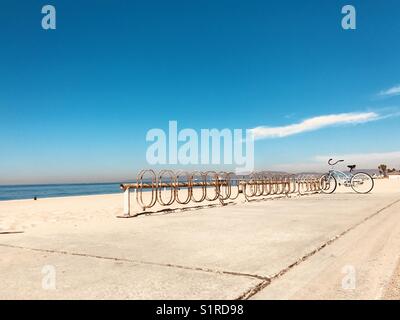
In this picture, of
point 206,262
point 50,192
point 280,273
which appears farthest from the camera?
point 50,192

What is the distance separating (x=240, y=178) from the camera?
16.2 m

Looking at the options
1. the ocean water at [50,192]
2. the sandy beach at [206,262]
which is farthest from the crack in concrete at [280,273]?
the ocean water at [50,192]

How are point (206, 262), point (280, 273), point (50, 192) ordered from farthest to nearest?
point (50, 192) < point (206, 262) < point (280, 273)

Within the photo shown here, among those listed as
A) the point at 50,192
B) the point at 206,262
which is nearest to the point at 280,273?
the point at 206,262

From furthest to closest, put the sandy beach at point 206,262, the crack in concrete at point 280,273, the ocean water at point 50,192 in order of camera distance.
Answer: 1. the ocean water at point 50,192
2. the sandy beach at point 206,262
3. the crack in concrete at point 280,273

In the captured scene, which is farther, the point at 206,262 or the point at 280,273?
the point at 206,262

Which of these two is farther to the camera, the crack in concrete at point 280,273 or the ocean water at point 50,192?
the ocean water at point 50,192

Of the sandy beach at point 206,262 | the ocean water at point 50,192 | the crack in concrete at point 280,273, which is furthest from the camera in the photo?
the ocean water at point 50,192

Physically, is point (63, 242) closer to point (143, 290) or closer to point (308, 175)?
point (143, 290)

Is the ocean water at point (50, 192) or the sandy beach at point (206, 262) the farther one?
the ocean water at point (50, 192)

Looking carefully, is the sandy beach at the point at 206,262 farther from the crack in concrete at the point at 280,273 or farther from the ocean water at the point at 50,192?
the ocean water at the point at 50,192

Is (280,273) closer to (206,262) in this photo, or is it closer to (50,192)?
(206,262)

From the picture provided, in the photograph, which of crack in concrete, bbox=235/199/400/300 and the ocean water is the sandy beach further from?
the ocean water

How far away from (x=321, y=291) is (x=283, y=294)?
351 millimetres
